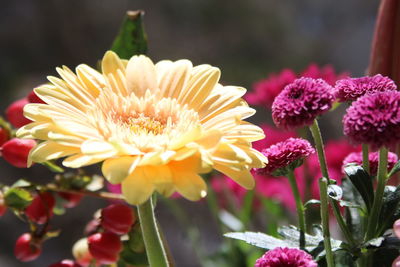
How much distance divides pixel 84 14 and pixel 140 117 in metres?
1.33

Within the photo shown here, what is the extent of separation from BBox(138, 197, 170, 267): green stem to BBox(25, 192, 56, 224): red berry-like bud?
0.08 meters

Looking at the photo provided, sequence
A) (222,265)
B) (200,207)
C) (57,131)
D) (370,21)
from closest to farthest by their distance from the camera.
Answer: (57,131) < (222,265) < (200,207) < (370,21)

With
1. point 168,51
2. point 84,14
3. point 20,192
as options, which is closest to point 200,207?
point 168,51

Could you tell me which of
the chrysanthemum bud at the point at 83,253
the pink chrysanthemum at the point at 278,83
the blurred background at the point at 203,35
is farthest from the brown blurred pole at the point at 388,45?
the blurred background at the point at 203,35

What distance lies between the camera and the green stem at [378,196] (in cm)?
19

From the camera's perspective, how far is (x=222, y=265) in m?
0.45

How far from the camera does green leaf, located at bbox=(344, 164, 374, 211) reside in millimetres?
202

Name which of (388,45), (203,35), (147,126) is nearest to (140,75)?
(147,126)

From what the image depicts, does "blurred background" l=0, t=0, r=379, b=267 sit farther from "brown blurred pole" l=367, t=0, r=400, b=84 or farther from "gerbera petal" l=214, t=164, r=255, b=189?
"gerbera petal" l=214, t=164, r=255, b=189

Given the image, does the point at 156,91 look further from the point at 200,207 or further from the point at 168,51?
the point at 168,51

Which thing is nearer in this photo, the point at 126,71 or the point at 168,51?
the point at 126,71

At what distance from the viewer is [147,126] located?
0.22 m

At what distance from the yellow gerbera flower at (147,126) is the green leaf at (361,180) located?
3 centimetres

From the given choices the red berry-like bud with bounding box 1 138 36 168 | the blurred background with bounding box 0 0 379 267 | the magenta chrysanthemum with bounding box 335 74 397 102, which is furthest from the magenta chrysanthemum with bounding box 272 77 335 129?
the blurred background with bounding box 0 0 379 267
